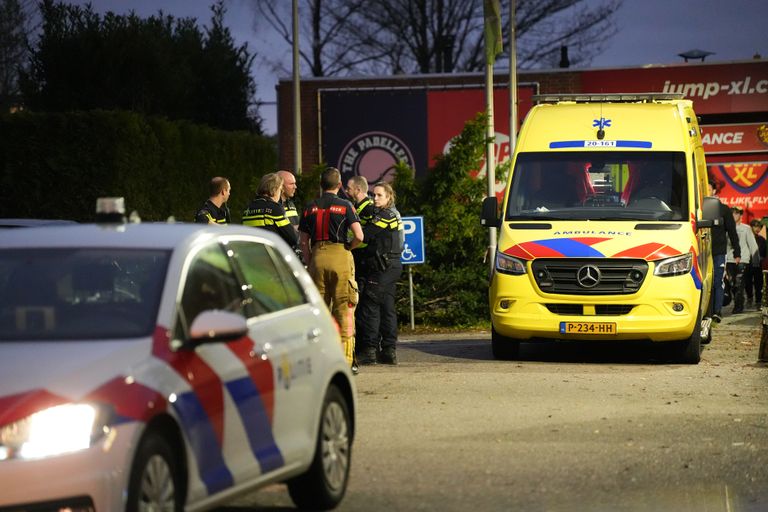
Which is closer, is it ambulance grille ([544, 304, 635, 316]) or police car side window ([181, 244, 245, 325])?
police car side window ([181, 244, 245, 325])

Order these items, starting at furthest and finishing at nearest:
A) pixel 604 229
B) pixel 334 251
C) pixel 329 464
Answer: pixel 604 229 → pixel 334 251 → pixel 329 464

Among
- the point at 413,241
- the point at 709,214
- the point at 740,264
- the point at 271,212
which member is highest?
the point at 271,212

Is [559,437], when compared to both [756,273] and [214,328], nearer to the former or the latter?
[214,328]

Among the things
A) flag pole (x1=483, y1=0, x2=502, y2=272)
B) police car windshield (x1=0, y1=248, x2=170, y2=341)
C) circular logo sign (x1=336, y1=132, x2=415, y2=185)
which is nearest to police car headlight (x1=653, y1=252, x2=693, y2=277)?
flag pole (x1=483, y1=0, x2=502, y2=272)

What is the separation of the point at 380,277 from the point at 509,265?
137 cm

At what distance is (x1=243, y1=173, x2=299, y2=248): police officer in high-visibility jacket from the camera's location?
1505 cm

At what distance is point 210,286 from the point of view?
7.32 m

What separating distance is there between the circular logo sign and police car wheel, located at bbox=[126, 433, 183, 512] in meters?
34.2

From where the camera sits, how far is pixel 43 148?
1011 inches

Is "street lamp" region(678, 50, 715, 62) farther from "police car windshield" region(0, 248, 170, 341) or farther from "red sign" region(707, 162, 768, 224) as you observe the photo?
"police car windshield" region(0, 248, 170, 341)

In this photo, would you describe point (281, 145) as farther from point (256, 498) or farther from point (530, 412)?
point (256, 498)

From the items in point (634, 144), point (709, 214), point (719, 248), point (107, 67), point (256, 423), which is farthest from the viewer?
point (107, 67)

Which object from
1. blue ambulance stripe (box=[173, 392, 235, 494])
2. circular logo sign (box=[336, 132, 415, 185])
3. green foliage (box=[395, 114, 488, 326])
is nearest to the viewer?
blue ambulance stripe (box=[173, 392, 235, 494])

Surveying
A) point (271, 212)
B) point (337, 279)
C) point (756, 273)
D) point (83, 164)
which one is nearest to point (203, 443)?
point (337, 279)
